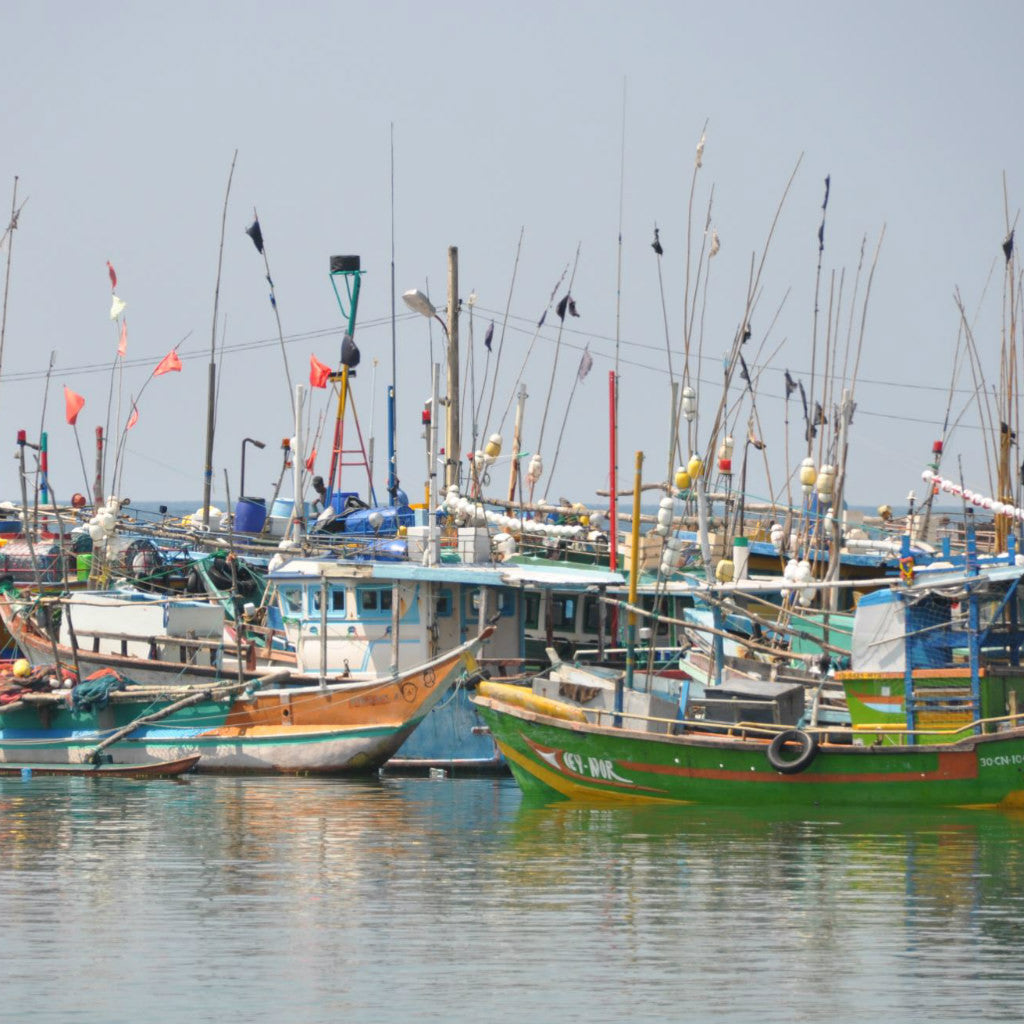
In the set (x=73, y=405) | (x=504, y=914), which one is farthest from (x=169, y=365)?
(x=504, y=914)

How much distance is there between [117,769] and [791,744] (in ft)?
36.8

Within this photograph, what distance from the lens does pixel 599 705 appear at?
25016mm

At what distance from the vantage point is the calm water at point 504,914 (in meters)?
12.6

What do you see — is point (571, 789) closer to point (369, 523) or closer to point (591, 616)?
point (591, 616)

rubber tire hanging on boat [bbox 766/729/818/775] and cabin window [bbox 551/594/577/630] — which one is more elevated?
cabin window [bbox 551/594/577/630]

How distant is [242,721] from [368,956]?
50.1 ft

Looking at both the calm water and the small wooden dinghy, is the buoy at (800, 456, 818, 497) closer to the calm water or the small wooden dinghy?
the calm water

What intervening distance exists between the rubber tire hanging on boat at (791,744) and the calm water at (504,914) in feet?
2.07

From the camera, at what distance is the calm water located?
12.6 meters

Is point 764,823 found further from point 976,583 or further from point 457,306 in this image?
point 457,306

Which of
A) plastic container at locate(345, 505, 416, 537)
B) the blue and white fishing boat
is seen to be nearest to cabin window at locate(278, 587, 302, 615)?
the blue and white fishing boat

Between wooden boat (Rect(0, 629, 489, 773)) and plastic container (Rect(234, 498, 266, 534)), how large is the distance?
9.69 meters

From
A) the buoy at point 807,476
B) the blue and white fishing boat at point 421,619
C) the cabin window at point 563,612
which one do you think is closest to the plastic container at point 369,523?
the cabin window at point 563,612

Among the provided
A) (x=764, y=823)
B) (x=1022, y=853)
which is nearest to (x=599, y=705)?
(x=764, y=823)
